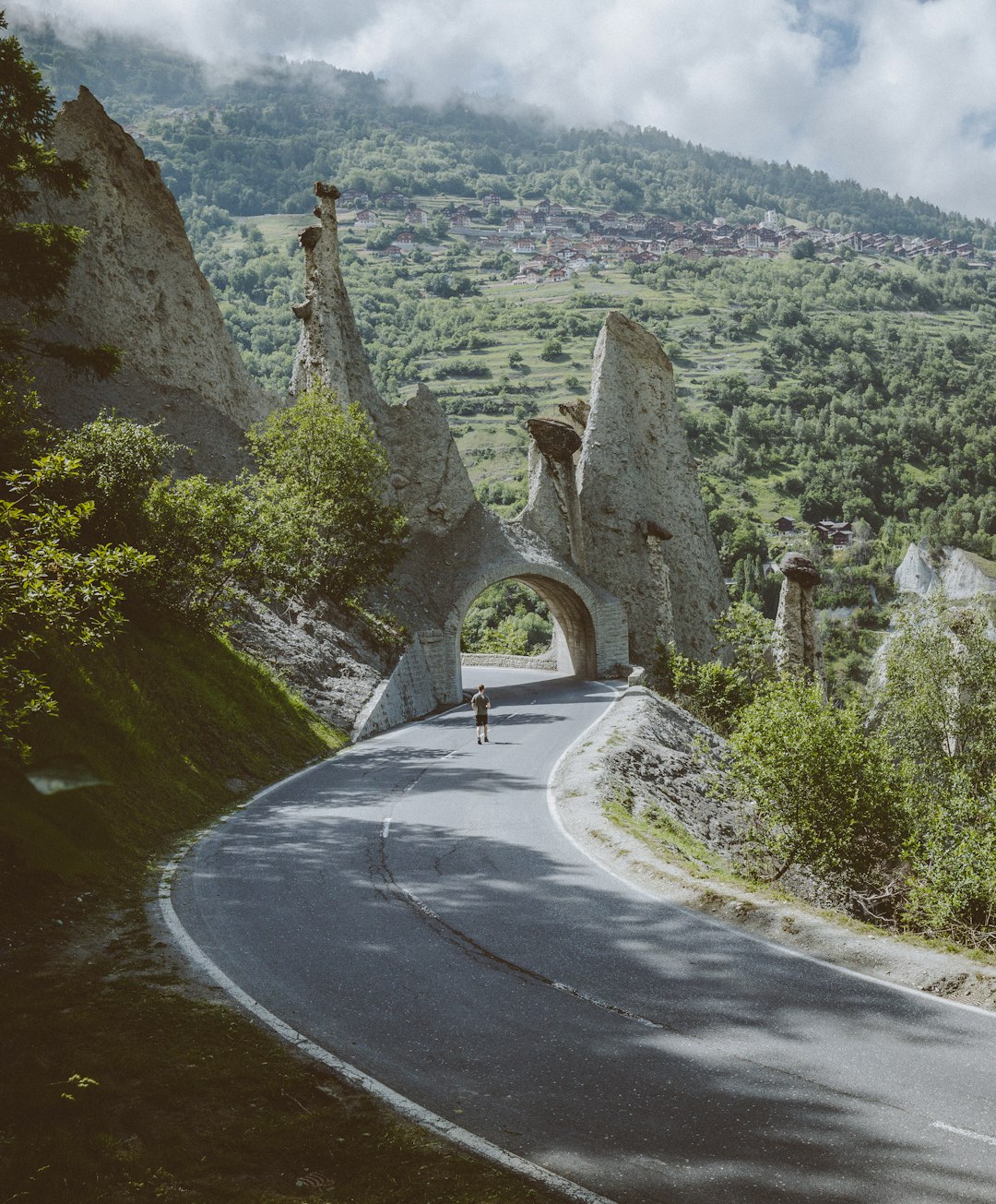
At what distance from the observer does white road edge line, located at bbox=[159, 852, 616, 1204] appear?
6.00 meters

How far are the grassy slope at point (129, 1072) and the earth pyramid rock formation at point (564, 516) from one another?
24.2 meters

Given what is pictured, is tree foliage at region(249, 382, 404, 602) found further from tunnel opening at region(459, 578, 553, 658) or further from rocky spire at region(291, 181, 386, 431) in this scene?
tunnel opening at region(459, 578, 553, 658)

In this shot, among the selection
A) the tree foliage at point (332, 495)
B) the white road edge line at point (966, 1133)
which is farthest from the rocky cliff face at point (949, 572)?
the white road edge line at point (966, 1133)

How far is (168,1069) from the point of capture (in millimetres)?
7359

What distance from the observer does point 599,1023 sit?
8398mm

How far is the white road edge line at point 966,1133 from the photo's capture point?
6.43 m

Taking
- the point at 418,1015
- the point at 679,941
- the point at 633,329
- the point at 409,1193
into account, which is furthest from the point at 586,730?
the point at 633,329

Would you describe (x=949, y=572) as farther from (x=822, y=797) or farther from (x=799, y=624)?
(x=822, y=797)

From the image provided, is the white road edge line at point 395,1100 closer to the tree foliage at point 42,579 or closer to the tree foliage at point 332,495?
the tree foliage at point 42,579

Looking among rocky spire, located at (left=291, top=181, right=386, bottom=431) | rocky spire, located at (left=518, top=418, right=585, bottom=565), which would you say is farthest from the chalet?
rocky spire, located at (left=291, top=181, right=386, bottom=431)

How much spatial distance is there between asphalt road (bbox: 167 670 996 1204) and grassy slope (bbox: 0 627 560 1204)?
0.53 meters

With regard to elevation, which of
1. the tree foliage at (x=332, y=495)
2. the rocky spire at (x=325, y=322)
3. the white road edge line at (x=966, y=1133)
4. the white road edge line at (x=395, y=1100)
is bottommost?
the white road edge line at (x=395, y=1100)

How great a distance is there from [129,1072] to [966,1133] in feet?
18.8

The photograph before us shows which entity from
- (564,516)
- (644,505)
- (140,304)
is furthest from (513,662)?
(140,304)
